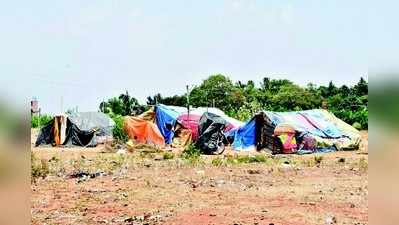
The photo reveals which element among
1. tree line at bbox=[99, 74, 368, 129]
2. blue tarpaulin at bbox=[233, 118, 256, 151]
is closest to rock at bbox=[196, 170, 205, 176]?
blue tarpaulin at bbox=[233, 118, 256, 151]

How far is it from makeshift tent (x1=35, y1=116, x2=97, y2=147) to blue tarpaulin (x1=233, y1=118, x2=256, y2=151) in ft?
22.0

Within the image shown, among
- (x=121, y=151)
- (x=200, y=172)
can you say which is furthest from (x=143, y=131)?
(x=200, y=172)

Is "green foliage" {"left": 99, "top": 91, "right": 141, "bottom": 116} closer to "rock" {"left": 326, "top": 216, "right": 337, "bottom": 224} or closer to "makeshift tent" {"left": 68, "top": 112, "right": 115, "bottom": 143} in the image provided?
"makeshift tent" {"left": 68, "top": 112, "right": 115, "bottom": 143}

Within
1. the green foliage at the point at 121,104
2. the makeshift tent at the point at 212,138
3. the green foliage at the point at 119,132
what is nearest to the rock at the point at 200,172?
the makeshift tent at the point at 212,138

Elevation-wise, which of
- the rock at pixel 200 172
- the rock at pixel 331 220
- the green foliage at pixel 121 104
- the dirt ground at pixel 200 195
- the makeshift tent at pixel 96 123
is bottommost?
the rock at pixel 331 220

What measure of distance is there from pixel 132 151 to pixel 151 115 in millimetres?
5128

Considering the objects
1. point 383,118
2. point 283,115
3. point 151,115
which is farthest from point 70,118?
point 383,118

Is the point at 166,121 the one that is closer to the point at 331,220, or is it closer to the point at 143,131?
the point at 143,131

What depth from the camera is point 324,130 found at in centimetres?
2128

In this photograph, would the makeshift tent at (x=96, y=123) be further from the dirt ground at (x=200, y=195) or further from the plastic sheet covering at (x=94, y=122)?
the dirt ground at (x=200, y=195)

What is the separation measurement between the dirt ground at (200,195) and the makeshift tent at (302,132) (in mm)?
7105

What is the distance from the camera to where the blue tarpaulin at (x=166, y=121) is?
77.3 ft

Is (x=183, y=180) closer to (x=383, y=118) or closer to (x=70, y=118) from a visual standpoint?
(x=383, y=118)

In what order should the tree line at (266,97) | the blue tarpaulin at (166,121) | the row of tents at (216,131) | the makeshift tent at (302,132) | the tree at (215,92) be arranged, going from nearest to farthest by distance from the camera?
1. the row of tents at (216,131)
2. the makeshift tent at (302,132)
3. the blue tarpaulin at (166,121)
4. the tree line at (266,97)
5. the tree at (215,92)
